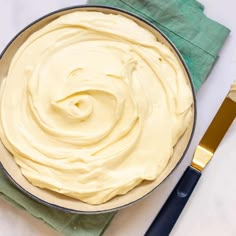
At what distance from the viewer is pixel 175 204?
0.88 metres

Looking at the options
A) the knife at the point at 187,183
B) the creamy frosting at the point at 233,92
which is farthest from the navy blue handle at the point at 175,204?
the creamy frosting at the point at 233,92

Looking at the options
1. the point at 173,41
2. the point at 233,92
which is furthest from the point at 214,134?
the point at 173,41

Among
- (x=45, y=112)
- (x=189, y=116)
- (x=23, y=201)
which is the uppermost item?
(x=189, y=116)

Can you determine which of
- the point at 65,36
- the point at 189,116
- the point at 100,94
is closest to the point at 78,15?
the point at 65,36

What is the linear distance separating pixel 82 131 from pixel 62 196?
12cm

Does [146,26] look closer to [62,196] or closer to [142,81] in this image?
[142,81]

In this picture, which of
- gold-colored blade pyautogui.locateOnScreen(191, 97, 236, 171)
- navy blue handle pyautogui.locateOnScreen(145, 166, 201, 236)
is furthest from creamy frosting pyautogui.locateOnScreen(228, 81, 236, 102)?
navy blue handle pyautogui.locateOnScreen(145, 166, 201, 236)

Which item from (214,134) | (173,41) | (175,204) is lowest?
(175,204)

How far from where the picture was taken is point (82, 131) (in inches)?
33.4

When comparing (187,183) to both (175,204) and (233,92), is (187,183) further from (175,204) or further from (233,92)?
(233,92)

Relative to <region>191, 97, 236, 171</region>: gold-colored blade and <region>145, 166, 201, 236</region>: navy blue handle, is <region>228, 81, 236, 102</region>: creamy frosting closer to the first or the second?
<region>191, 97, 236, 171</region>: gold-colored blade

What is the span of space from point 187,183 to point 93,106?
221 millimetres

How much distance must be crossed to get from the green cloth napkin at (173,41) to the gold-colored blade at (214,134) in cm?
6

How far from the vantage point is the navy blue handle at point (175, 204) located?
0.88 meters
